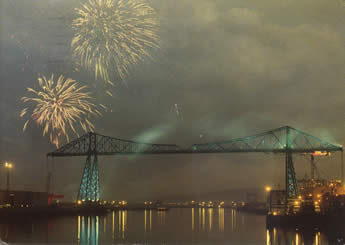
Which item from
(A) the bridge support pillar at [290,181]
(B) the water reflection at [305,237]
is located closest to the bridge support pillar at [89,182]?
(A) the bridge support pillar at [290,181]

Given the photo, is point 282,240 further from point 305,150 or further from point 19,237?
point 305,150

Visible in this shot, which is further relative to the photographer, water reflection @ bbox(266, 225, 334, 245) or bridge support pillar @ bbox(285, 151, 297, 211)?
bridge support pillar @ bbox(285, 151, 297, 211)

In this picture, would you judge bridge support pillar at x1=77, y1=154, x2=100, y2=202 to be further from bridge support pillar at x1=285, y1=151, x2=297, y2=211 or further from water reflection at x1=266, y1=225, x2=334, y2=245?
water reflection at x1=266, y1=225, x2=334, y2=245

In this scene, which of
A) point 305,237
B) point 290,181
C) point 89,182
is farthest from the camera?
point 89,182

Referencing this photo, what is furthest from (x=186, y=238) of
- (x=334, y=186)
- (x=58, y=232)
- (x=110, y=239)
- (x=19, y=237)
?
(x=334, y=186)

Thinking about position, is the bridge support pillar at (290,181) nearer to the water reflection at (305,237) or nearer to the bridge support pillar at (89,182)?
the water reflection at (305,237)

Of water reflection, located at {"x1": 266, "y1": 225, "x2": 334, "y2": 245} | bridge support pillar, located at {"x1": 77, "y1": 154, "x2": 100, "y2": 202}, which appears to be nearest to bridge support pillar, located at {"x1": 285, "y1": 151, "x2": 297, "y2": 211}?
water reflection, located at {"x1": 266, "y1": 225, "x2": 334, "y2": 245}

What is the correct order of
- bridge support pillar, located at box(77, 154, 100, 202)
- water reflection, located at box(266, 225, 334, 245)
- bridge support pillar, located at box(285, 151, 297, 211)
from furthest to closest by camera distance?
bridge support pillar, located at box(77, 154, 100, 202) → bridge support pillar, located at box(285, 151, 297, 211) → water reflection, located at box(266, 225, 334, 245)

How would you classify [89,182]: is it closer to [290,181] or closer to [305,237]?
[290,181]

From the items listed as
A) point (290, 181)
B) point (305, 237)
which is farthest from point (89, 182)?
point (305, 237)
